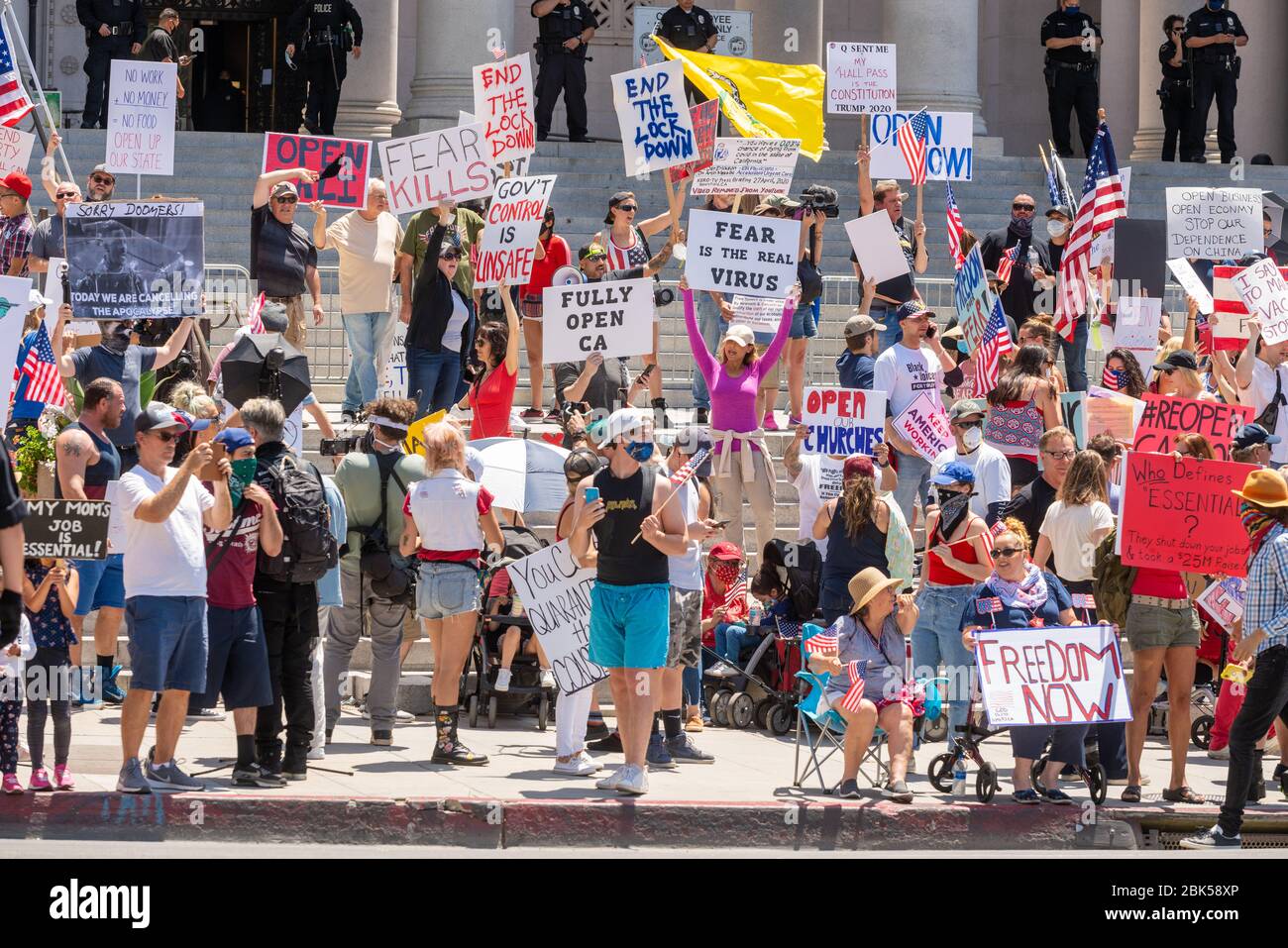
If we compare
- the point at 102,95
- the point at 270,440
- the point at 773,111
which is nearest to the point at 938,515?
the point at 270,440

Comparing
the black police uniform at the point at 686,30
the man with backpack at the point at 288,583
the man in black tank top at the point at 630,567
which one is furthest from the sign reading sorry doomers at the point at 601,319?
the black police uniform at the point at 686,30

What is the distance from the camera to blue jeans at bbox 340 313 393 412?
16.4 metres

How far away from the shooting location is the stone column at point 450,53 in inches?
956

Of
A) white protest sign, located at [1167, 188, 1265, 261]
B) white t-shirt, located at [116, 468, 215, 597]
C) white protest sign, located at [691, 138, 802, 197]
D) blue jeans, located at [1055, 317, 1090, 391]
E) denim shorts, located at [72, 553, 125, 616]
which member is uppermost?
white protest sign, located at [691, 138, 802, 197]

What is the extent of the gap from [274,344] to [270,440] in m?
2.83

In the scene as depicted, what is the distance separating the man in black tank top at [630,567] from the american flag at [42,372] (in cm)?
396

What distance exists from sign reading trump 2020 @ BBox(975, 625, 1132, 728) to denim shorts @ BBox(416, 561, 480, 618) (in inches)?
109

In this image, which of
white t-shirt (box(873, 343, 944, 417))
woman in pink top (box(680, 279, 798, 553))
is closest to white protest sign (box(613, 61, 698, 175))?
woman in pink top (box(680, 279, 798, 553))

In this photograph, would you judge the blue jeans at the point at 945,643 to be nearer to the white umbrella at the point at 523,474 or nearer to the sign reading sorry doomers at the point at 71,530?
the white umbrella at the point at 523,474

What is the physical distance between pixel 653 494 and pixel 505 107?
256 inches

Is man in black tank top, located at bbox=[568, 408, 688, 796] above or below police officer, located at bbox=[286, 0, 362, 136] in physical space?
below

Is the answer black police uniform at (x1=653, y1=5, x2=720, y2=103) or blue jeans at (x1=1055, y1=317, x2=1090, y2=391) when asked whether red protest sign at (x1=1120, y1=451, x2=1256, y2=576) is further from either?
black police uniform at (x1=653, y1=5, x2=720, y2=103)

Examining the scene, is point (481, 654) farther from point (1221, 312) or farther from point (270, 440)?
point (1221, 312)

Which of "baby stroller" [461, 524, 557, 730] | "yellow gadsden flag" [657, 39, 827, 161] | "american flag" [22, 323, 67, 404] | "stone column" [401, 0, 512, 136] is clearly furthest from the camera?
"stone column" [401, 0, 512, 136]
